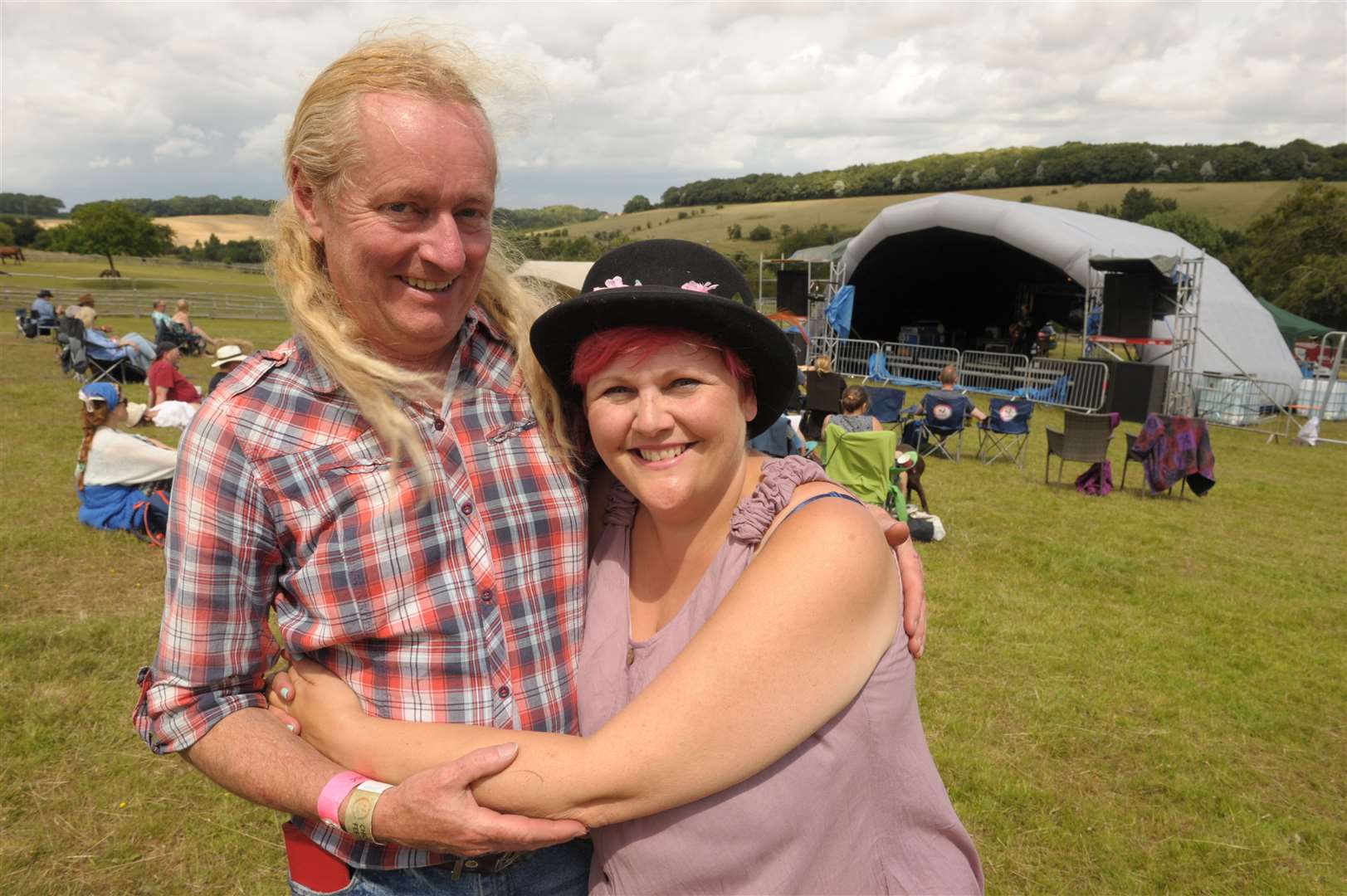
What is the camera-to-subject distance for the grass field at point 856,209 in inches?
2375

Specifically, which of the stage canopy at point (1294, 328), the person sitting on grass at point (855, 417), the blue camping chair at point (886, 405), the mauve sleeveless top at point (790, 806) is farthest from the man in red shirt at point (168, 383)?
the stage canopy at point (1294, 328)

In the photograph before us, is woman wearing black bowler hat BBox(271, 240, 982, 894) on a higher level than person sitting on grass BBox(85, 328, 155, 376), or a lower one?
higher

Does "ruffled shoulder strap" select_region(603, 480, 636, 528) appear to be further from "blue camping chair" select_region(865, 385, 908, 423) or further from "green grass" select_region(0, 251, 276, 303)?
"green grass" select_region(0, 251, 276, 303)

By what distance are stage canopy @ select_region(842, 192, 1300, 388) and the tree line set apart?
47.5m

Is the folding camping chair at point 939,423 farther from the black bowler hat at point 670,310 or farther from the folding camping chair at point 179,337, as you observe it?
the folding camping chair at point 179,337

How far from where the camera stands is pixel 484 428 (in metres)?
1.49

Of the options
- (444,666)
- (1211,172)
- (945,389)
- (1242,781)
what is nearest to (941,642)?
(1242,781)

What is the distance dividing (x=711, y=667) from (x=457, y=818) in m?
0.42

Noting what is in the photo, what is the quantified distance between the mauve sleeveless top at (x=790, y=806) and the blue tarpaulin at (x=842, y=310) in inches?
824

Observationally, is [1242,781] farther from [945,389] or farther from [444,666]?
[945,389]

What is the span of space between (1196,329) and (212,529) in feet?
65.2

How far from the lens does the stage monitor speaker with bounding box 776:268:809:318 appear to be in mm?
23125

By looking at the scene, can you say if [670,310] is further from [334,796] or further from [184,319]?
[184,319]

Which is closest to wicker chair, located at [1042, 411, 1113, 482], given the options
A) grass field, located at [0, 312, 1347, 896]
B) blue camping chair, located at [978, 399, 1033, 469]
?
blue camping chair, located at [978, 399, 1033, 469]
